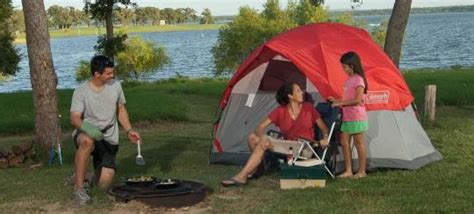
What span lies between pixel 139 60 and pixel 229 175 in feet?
121

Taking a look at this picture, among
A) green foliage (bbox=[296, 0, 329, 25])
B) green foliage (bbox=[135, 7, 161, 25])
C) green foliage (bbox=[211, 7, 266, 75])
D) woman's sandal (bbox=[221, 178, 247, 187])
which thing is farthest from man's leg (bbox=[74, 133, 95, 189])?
green foliage (bbox=[135, 7, 161, 25])

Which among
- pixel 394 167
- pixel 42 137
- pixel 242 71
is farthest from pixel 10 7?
pixel 394 167

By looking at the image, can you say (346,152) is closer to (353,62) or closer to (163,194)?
(353,62)

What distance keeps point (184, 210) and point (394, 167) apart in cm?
266

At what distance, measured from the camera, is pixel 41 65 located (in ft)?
29.5

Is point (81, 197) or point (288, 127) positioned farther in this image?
point (288, 127)

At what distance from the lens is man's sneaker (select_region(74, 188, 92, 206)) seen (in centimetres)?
634

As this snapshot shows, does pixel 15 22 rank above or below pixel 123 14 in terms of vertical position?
below

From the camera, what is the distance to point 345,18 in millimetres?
44406

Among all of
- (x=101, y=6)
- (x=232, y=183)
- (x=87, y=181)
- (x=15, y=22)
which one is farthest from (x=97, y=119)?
(x=15, y=22)

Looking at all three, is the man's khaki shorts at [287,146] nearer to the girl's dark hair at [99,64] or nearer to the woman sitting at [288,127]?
the woman sitting at [288,127]

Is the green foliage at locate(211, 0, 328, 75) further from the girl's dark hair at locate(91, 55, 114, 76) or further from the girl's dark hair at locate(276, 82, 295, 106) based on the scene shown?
the girl's dark hair at locate(91, 55, 114, 76)

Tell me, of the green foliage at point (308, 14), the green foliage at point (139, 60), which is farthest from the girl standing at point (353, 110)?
the green foliage at point (139, 60)

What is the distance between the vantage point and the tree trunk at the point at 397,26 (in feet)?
37.8
